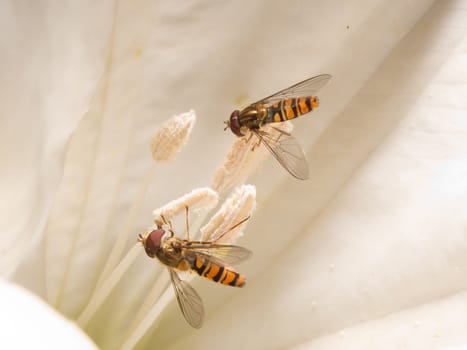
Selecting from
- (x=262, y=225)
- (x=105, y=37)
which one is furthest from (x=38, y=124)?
(x=262, y=225)

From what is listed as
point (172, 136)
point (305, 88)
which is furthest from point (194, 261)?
point (305, 88)

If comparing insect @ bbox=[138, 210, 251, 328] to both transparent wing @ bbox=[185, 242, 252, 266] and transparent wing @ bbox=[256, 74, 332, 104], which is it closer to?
transparent wing @ bbox=[185, 242, 252, 266]

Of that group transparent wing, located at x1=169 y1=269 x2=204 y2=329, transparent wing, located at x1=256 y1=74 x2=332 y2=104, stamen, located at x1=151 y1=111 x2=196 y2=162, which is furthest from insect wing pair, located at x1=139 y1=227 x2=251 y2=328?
transparent wing, located at x1=256 y1=74 x2=332 y2=104

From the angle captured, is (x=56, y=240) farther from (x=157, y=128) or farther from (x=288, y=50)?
(x=288, y=50)

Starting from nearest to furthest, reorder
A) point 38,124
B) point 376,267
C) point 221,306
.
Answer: point 38,124 → point 376,267 → point 221,306

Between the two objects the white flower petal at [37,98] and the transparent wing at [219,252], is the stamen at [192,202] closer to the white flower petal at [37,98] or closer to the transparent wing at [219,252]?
the transparent wing at [219,252]

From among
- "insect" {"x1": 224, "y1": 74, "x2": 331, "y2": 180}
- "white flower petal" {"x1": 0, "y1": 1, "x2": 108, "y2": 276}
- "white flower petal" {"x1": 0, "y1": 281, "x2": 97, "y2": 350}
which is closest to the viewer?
"white flower petal" {"x1": 0, "y1": 281, "x2": 97, "y2": 350}
